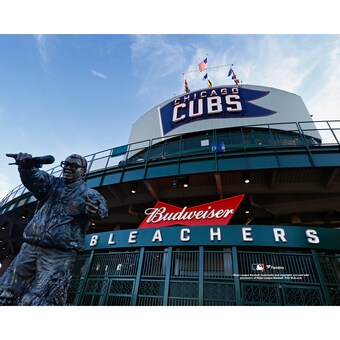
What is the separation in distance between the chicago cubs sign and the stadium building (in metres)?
0.13

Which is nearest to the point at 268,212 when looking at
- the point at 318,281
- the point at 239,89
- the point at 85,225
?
the point at 318,281

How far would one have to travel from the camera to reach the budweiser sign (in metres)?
10.7

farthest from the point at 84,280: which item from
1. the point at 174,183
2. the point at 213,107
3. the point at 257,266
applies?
the point at 213,107

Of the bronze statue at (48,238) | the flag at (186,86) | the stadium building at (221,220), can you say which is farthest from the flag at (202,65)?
the bronze statue at (48,238)

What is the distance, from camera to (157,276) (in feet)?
29.7

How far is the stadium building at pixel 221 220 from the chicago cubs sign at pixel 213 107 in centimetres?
13

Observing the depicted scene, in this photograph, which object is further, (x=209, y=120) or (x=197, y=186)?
(x=209, y=120)

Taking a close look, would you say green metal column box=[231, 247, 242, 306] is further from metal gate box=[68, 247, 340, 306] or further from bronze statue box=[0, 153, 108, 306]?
bronze statue box=[0, 153, 108, 306]

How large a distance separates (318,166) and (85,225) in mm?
11404

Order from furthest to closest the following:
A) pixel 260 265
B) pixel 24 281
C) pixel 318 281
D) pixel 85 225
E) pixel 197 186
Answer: pixel 197 186
pixel 260 265
pixel 318 281
pixel 85 225
pixel 24 281

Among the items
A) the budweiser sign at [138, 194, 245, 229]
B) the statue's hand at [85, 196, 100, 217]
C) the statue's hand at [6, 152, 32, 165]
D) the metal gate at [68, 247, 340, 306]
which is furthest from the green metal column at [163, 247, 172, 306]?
the statue's hand at [6, 152, 32, 165]

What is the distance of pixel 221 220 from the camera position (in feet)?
34.7

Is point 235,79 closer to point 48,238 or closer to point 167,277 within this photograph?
point 167,277

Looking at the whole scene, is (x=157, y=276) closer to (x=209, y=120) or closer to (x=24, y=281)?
(x=24, y=281)
